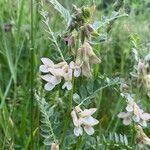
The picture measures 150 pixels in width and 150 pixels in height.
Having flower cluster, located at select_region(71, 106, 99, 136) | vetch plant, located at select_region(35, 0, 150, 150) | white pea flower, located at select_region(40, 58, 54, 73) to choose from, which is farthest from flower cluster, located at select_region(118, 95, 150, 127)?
white pea flower, located at select_region(40, 58, 54, 73)

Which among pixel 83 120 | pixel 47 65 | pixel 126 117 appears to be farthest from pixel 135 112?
pixel 47 65

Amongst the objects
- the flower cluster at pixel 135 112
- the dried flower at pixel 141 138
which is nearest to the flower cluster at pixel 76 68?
the flower cluster at pixel 135 112

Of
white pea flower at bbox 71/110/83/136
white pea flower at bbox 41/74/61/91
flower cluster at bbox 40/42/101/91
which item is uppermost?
flower cluster at bbox 40/42/101/91

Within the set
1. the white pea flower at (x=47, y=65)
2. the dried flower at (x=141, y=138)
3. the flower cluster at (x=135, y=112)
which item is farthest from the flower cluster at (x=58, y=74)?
the dried flower at (x=141, y=138)

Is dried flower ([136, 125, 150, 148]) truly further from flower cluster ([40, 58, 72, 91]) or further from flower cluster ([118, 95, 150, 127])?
flower cluster ([40, 58, 72, 91])

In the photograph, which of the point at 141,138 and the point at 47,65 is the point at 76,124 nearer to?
the point at 47,65

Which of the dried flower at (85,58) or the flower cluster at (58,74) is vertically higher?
the dried flower at (85,58)

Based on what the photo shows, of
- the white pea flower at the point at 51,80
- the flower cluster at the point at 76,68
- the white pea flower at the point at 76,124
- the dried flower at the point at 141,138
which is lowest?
the dried flower at the point at 141,138

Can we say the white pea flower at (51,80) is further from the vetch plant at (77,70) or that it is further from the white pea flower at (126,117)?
the white pea flower at (126,117)

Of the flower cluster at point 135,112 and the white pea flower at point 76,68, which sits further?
the flower cluster at point 135,112

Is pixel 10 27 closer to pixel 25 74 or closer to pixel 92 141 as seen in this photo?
pixel 25 74

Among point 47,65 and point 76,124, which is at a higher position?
point 47,65
